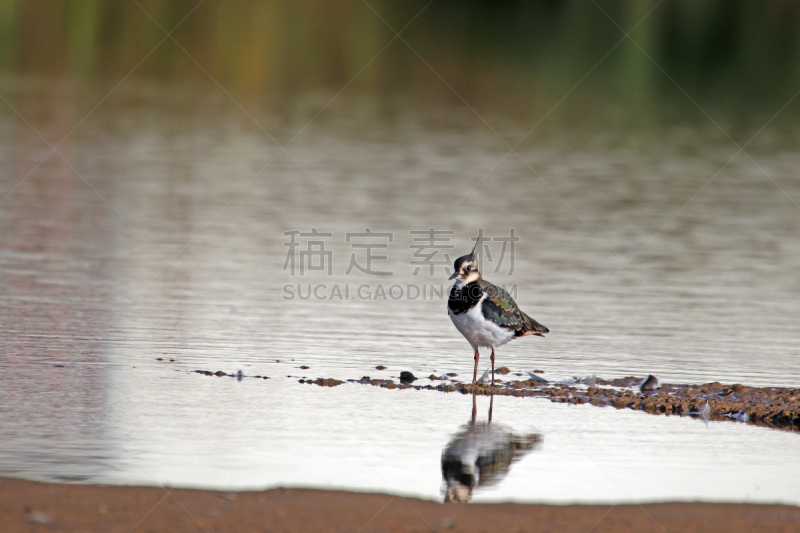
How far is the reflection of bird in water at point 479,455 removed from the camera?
8.92m

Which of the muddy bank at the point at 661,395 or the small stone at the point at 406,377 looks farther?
the small stone at the point at 406,377

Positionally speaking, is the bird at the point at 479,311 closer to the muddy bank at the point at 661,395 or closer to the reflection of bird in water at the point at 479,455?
the muddy bank at the point at 661,395

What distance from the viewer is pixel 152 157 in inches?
1172

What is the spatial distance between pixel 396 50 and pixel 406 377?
4950cm

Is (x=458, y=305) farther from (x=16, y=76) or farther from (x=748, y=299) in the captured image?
(x=16, y=76)

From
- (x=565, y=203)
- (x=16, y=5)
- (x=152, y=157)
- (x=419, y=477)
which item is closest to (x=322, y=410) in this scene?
(x=419, y=477)

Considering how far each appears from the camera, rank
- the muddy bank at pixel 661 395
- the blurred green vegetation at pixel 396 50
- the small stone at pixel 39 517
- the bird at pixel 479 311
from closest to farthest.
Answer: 1. the small stone at pixel 39 517
2. the muddy bank at pixel 661 395
3. the bird at pixel 479 311
4. the blurred green vegetation at pixel 396 50

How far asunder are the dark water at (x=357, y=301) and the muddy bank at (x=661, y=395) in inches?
11.4

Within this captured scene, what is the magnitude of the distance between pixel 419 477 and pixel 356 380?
3142mm

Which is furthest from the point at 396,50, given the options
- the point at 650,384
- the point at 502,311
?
the point at 650,384

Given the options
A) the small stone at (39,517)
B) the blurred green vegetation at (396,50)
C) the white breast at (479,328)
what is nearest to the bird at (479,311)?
the white breast at (479,328)

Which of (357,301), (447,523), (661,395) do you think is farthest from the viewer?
(357,301)

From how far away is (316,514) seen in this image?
8016mm

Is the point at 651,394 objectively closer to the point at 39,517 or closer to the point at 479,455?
the point at 479,455
